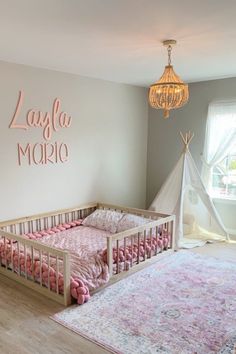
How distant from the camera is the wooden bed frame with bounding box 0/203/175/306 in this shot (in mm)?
2898

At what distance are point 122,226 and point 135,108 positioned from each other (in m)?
2.14

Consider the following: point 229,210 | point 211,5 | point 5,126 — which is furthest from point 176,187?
point 211,5

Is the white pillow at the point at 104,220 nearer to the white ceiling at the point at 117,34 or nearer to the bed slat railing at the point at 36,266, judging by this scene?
the bed slat railing at the point at 36,266

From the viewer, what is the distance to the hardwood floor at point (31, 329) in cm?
221

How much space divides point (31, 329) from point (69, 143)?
2521mm

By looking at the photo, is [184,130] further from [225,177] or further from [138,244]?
[138,244]

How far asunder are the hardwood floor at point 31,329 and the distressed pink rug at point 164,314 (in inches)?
3.6

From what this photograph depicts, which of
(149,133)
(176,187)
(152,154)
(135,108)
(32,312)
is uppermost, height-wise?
(135,108)

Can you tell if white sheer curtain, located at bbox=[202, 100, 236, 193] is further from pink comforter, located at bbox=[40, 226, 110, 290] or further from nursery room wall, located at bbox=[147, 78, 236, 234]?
pink comforter, located at bbox=[40, 226, 110, 290]

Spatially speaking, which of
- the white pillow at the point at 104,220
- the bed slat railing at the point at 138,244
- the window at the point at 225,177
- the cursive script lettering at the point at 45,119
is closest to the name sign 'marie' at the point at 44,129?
the cursive script lettering at the point at 45,119

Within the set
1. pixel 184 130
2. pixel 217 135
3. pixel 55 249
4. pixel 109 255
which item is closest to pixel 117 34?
pixel 55 249

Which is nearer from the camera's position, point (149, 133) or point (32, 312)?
point (32, 312)

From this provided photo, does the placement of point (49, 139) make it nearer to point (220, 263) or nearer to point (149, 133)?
point (149, 133)

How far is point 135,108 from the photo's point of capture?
530 cm
